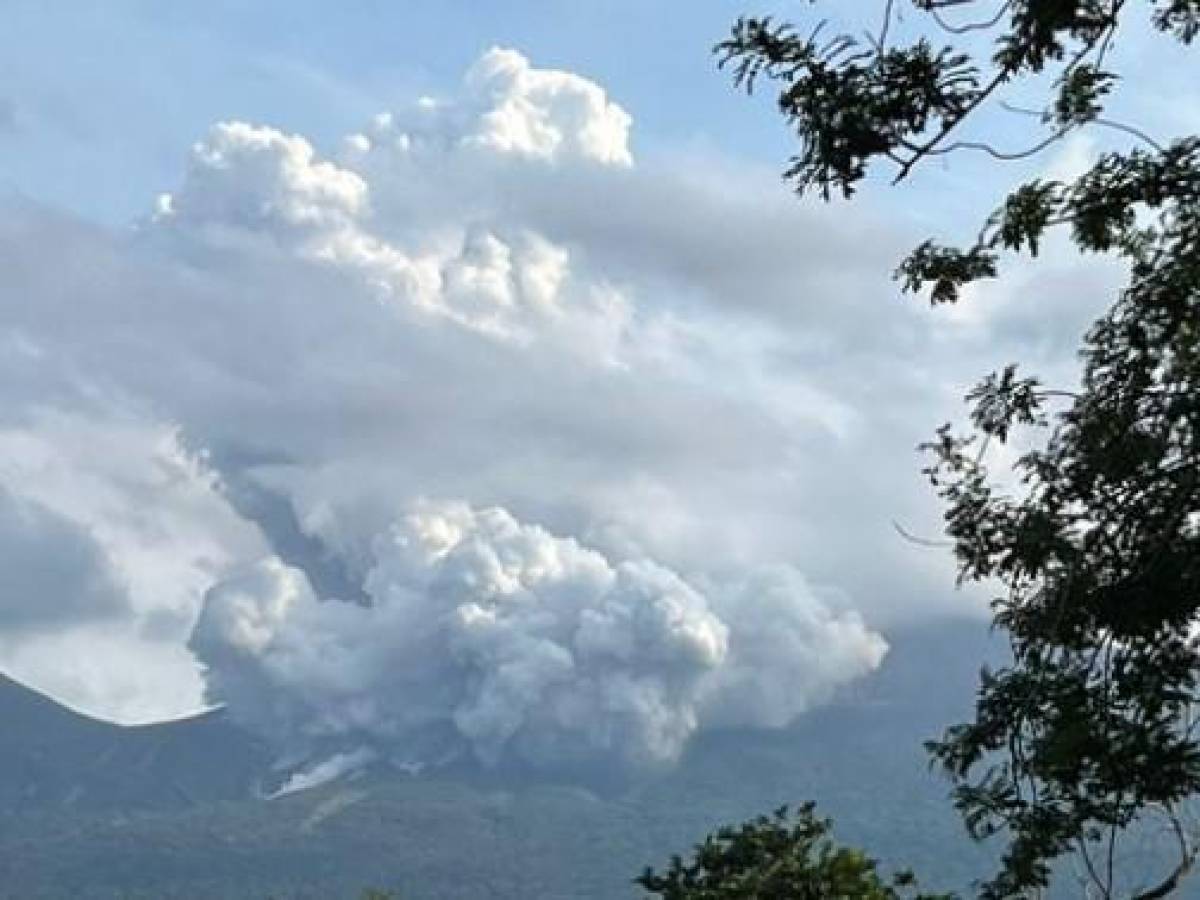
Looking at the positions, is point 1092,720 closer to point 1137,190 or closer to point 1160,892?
point 1160,892

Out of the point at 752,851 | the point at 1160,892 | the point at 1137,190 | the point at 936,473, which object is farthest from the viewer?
the point at 752,851

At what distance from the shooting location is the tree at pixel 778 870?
39.5 meters

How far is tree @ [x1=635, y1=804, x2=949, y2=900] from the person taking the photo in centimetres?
3950

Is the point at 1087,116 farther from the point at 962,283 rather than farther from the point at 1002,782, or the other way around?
the point at 1002,782

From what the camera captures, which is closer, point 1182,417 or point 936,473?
point 1182,417

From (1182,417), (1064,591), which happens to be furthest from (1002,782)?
(1182,417)

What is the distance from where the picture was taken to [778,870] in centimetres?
4109

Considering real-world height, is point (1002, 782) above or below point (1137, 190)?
below

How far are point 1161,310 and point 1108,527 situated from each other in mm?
1522

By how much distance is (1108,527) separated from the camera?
12148 millimetres

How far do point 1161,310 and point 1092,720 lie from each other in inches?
103

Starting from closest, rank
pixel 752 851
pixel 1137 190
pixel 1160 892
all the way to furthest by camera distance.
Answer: pixel 1160 892
pixel 1137 190
pixel 752 851

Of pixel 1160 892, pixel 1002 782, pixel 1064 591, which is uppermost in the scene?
pixel 1064 591

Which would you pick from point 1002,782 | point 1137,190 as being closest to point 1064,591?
point 1002,782
